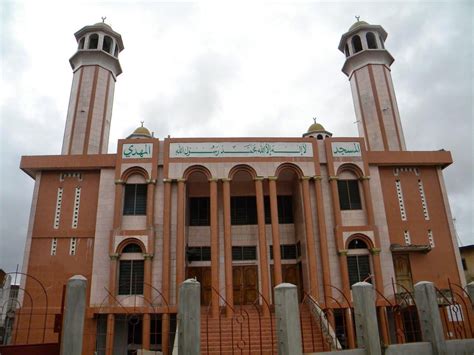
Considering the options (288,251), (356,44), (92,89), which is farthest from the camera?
(356,44)

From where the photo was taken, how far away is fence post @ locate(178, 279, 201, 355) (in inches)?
311

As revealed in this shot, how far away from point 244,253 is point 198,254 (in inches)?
94.4

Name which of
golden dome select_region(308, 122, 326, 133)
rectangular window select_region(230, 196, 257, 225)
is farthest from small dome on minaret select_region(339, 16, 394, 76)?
rectangular window select_region(230, 196, 257, 225)

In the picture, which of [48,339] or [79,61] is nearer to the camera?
[48,339]

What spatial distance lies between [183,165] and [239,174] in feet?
9.72

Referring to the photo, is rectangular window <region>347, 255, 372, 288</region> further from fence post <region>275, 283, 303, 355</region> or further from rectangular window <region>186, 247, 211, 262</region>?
fence post <region>275, 283, 303, 355</region>

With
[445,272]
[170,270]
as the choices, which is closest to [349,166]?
[445,272]

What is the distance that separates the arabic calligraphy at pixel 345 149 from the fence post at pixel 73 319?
581 inches

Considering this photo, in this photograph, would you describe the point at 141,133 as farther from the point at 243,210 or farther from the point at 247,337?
the point at 247,337

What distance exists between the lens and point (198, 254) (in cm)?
2044

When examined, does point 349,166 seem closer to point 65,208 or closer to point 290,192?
point 290,192

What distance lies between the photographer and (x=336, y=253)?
18.4 m

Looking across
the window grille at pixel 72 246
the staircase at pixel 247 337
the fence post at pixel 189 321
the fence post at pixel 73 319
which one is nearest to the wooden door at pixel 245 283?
the staircase at pixel 247 337

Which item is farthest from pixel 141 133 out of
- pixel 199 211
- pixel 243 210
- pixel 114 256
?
pixel 114 256
